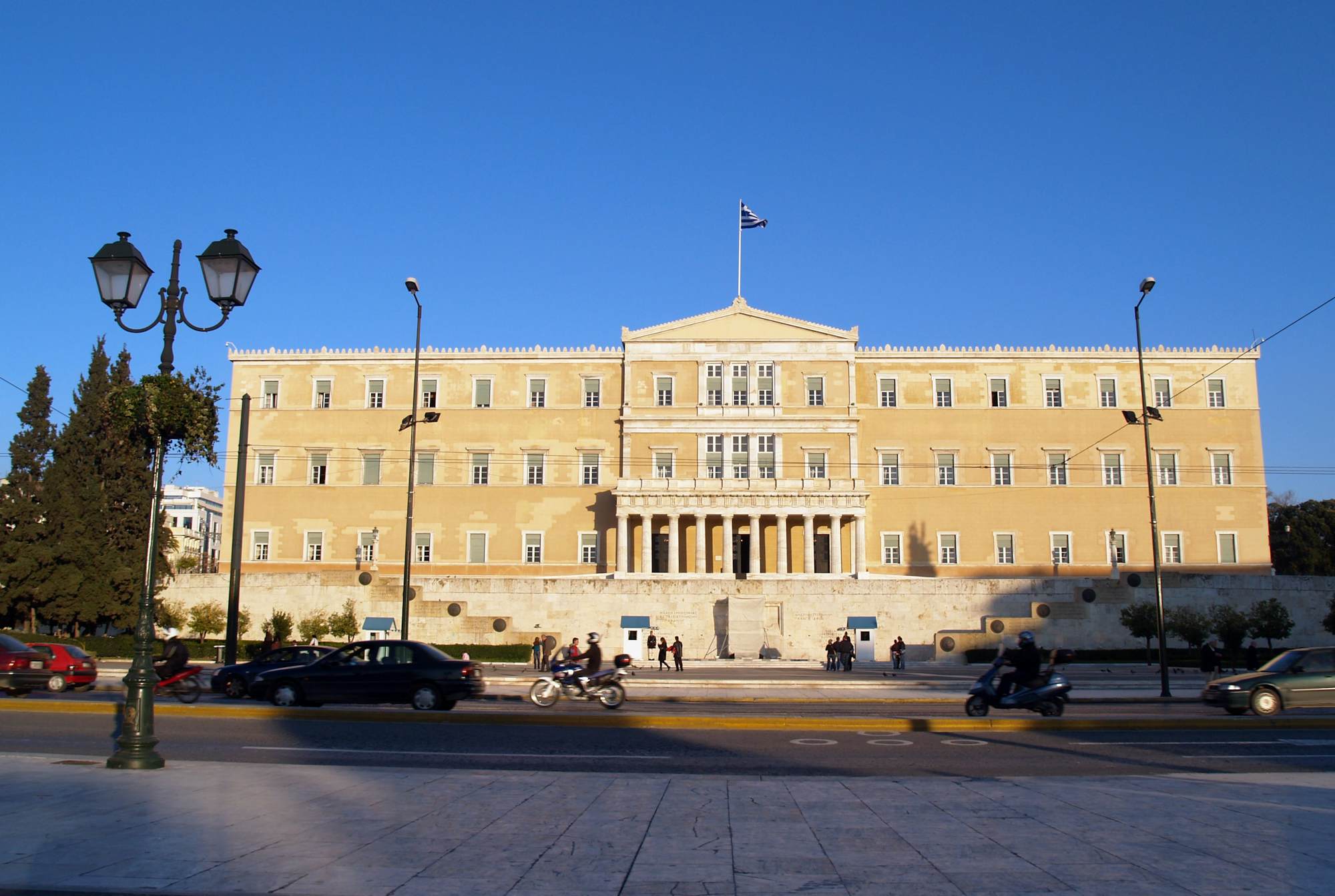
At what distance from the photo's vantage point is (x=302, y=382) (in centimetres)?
6538

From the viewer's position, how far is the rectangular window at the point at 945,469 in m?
62.6

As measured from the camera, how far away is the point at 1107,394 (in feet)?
210

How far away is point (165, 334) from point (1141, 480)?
59.9 meters

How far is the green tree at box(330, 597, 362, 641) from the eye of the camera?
4566 centimetres

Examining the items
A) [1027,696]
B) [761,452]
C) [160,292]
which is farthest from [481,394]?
[160,292]

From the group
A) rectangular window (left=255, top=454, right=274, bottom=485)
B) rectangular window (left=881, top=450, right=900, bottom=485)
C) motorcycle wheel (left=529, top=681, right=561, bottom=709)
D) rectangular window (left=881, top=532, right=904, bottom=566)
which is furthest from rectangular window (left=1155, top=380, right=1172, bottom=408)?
rectangular window (left=255, top=454, right=274, bottom=485)

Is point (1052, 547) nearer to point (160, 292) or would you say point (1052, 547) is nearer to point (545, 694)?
point (545, 694)

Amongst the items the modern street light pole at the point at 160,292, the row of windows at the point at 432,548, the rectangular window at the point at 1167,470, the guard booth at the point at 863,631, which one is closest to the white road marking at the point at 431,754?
the modern street light pole at the point at 160,292

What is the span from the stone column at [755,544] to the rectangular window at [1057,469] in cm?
1834

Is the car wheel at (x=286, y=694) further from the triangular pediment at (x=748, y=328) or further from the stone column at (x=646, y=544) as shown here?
the triangular pediment at (x=748, y=328)

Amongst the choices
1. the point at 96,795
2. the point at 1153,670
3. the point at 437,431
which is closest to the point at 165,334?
the point at 96,795

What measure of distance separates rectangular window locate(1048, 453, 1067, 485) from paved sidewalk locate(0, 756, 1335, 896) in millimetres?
53669

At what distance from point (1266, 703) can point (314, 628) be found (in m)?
37.3

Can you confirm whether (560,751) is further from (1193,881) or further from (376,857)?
(1193,881)
